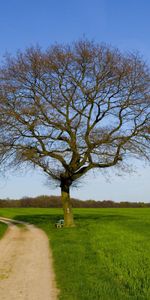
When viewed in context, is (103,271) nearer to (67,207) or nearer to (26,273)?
(26,273)

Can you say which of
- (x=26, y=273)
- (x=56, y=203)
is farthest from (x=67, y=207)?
(x=56, y=203)

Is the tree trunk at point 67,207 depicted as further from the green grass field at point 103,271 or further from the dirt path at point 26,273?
the green grass field at point 103,271

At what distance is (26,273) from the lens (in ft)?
44.7

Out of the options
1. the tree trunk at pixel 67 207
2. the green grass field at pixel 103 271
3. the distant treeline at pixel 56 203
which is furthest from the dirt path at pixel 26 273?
the distant treeline at pixel 56 203

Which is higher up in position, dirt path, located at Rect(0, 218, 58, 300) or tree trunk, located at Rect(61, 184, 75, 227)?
tree trunk, located at Rect(61, 184, 75, 227)

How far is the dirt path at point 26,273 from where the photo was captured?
34.8ft

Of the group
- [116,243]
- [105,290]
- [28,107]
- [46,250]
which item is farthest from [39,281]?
[28,107]


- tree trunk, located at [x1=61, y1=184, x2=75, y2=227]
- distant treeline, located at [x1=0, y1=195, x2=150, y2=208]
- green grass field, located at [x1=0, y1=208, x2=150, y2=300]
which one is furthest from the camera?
distant treeline, located at [x1=0, y1=195, x2=150, y2=208]

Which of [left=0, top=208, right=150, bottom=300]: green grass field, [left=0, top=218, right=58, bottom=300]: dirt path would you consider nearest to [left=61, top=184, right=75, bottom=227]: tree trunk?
[left=0, top=218, right=58, bottom=300]: dirt path

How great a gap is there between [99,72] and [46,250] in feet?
57.6

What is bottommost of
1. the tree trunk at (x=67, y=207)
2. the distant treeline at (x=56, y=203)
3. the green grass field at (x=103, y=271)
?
the green grass field at (x=103, y=271)

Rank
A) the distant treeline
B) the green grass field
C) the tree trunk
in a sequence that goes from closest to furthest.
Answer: the green grass field < the tree trunk < the distant treeline

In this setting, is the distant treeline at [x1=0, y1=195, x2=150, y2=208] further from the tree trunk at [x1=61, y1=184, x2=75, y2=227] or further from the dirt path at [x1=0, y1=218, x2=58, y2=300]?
the dirt path at [x1=0, y1=218, x2=58, y2=300]

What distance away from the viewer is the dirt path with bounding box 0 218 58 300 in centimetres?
1061
